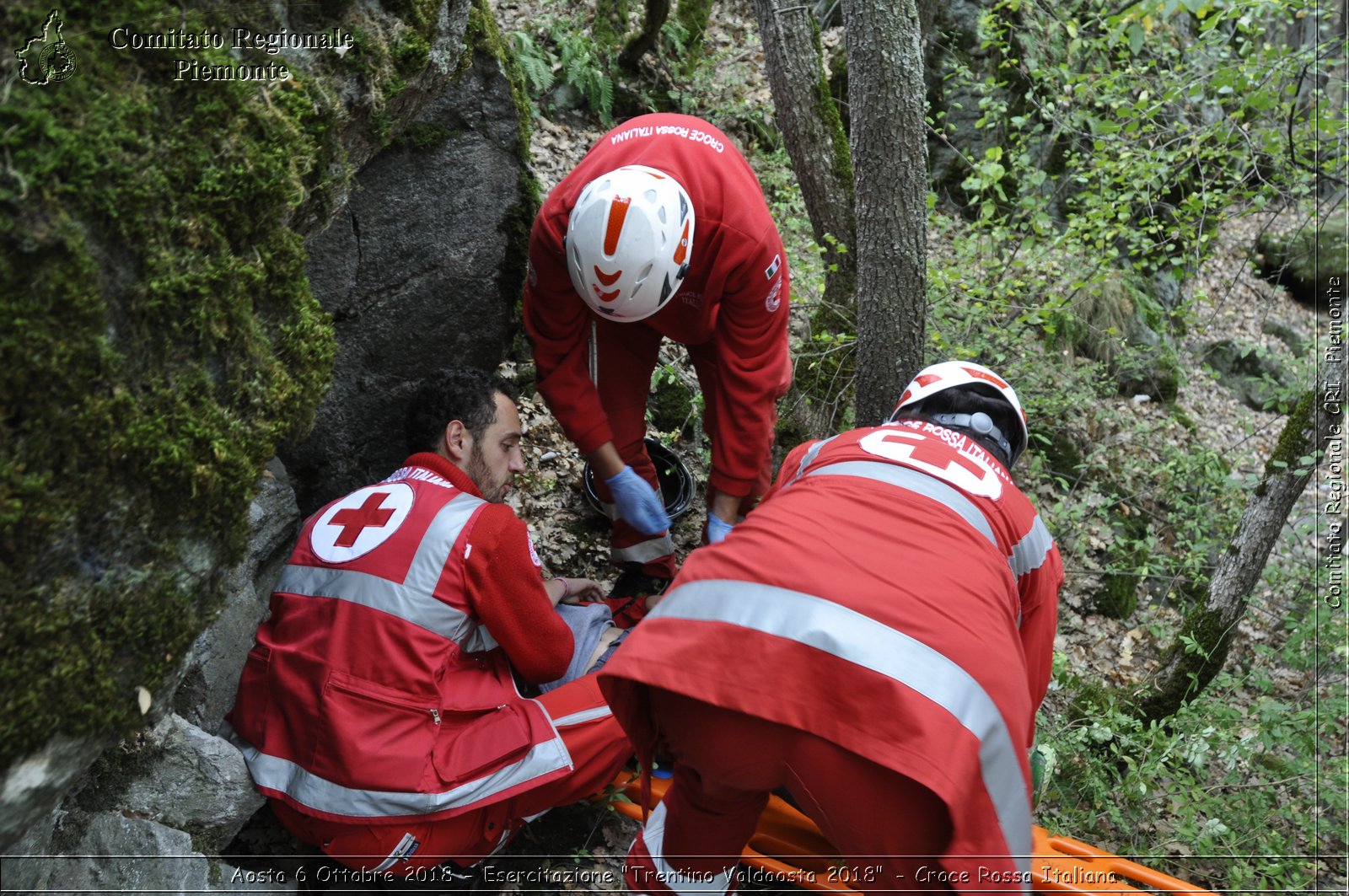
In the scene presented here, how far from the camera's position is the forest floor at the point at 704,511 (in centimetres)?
354

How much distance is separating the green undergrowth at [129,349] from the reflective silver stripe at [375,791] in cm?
88

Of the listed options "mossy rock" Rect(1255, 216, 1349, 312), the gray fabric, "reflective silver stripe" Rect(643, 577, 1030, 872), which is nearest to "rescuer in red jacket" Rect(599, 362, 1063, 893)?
"reflective silver stripe" Rect(643, 577, 1030, 872)

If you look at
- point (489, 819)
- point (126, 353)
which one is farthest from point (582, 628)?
point (126, 353)

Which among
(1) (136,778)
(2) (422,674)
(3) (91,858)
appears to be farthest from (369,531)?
(3) (91,858)

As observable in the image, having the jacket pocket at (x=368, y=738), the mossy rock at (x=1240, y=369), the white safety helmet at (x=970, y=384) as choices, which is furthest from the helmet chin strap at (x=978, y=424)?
the mossy rock at (x=1240, y=369)

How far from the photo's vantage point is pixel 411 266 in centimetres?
417

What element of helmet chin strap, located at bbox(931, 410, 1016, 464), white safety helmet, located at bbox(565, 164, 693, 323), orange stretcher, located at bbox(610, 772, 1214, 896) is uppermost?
white safety helmet, located at bbox(565, 164, 693, 323)

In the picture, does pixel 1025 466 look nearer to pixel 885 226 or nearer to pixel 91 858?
pixel 885 226

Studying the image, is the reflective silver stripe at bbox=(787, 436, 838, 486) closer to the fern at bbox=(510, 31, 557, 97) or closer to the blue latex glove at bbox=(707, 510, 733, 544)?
the blue latex glove at bbox=(707, 510, 733, 544)

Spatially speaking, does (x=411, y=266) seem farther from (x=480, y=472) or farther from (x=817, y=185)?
(x=817, y=185)

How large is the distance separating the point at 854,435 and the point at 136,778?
2405 millimetres

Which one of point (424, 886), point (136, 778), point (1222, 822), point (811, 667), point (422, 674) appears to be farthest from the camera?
point (1222, 822)

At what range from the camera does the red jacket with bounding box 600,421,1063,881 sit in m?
2.03

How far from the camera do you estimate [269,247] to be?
2332 mm
